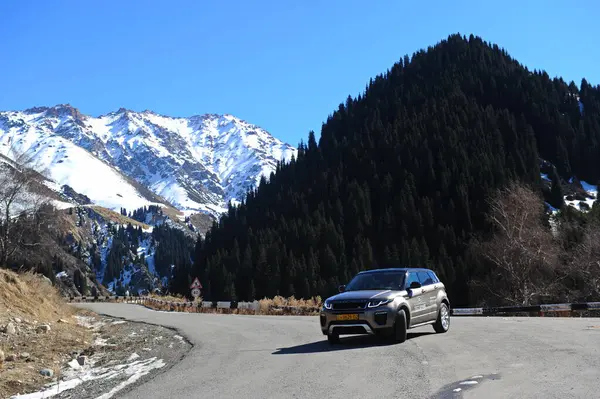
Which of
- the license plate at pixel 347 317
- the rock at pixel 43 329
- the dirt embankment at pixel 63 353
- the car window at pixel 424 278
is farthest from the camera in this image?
the rock at pixel 43 329

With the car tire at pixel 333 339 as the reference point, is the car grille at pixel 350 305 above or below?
above

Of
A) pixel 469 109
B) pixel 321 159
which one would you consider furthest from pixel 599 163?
pixel 321 159

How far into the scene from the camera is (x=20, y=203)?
4388 centimetres

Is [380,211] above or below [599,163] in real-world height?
below

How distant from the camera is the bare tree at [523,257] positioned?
150 feet

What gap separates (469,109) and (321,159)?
46.1 m

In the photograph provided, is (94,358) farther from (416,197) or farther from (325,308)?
(416,197)

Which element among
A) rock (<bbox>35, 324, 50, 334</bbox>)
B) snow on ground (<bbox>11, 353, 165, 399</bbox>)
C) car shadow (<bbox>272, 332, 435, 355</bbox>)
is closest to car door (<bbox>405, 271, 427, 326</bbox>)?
car shadow (<bbox>272, 332, 435, 355</bbox>)

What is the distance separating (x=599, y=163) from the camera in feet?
525

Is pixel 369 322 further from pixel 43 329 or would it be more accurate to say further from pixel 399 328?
pixel 43 329

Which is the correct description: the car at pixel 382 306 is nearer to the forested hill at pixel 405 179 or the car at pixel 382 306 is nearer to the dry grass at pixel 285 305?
the dry grass at pixel 285 305

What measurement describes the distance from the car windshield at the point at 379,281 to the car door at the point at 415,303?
224 millimetres

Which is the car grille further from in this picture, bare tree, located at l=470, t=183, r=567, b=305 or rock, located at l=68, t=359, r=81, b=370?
bare tree, located at l=470, t=183, r=567, b=305

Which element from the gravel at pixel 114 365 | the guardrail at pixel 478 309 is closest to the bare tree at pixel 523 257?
the guardrail at pixel 478 309
